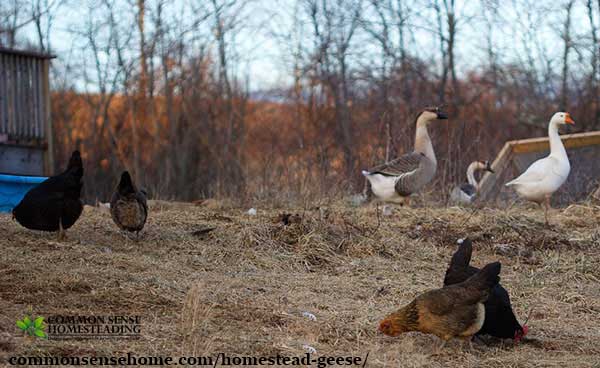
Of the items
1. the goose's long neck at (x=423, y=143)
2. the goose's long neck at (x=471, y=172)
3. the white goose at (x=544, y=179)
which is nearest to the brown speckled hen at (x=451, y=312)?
the white goose at (x=544, y=179)

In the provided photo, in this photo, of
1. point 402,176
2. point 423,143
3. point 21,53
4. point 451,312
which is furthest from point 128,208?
point 423,143

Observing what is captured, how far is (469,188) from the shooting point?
44.2ft

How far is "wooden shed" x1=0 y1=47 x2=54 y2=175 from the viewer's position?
11711 mm

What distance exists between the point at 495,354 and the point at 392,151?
8.82 meters

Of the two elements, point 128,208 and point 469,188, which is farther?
point 469,188

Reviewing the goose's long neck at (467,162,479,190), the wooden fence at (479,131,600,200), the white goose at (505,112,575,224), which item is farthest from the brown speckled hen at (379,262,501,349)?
the goose's long neck at (467,162,479,190)

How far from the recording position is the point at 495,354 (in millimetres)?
5625

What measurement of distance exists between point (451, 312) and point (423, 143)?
287 inches

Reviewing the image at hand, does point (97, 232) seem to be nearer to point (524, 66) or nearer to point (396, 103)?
point (396, 103)

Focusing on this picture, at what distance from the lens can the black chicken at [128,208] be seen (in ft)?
26.9

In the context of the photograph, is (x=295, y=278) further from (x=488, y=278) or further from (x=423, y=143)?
(x=423, y=143)

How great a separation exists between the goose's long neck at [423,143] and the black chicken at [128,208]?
531cm

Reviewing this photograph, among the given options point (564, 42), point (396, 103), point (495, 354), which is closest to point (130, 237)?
point (495, 354)

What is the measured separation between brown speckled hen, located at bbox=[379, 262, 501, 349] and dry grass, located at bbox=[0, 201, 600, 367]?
137 mm
